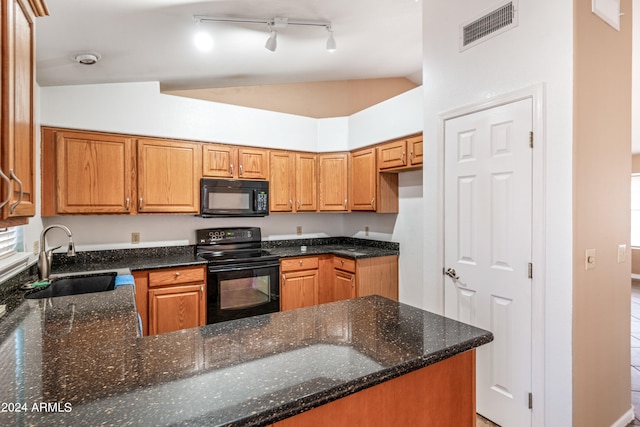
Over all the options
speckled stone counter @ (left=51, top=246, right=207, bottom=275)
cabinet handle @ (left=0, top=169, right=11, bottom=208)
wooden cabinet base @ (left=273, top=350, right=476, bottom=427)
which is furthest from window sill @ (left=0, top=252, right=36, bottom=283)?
wooden cabinet base @ (left=273, top=350, right=476, bottom=427)

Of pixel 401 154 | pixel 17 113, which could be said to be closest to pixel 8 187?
pixel 17 113

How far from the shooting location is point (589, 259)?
1.83 meters

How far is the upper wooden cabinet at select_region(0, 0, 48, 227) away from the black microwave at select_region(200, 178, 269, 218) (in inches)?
80.9

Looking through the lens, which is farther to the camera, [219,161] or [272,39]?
[219,161]

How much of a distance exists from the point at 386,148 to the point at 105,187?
2.75m

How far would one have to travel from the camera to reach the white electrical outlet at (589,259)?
1.81 metres

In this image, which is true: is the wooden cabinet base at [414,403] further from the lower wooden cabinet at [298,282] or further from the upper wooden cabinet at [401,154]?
the lower wooden cabinet at [298,282]

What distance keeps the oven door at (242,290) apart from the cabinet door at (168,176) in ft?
2.43

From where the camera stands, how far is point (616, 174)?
2047mm

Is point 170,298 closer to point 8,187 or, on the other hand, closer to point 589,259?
point 8,187

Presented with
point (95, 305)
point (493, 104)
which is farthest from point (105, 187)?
point (493, 104)

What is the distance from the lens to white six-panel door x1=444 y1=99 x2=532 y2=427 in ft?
6.40

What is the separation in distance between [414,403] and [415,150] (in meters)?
2.53

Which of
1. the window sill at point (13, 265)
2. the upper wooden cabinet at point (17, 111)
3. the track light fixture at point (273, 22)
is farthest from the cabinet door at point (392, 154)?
the window sill at point (13, 265)
